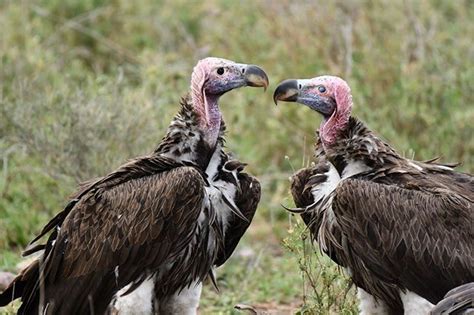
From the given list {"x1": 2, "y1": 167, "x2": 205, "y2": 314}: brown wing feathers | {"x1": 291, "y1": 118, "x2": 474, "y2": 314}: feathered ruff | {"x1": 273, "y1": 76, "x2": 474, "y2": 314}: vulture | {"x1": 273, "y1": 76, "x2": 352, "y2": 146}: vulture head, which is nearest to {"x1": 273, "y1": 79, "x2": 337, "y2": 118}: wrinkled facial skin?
{"x1": 273, "y1": 76, "x2": 352, "y2": 146}: vulture head

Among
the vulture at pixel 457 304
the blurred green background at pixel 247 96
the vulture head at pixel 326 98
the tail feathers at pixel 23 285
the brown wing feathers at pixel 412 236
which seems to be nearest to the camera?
the vulture at pixel 457 304

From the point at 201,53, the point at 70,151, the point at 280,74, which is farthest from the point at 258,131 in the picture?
the point at 70,151

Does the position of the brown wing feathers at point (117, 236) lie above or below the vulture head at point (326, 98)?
below

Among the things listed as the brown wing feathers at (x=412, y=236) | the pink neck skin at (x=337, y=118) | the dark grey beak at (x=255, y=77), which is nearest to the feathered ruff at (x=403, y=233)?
the brown wing feathers at (x=412, y=236)

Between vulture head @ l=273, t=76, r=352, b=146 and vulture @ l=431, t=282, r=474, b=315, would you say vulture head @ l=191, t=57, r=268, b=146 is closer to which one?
vulture head @ l=273, t=76, r=352, b=146

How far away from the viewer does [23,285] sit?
7.22 metres

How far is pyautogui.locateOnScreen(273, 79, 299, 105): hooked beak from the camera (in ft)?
24.0

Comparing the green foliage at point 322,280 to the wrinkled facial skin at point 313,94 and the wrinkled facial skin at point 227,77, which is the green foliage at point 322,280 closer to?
the wrinkled facial skin at point 313,94

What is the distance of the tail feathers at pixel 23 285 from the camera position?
7.19 metres

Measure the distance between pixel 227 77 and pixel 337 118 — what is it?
653 millimetres

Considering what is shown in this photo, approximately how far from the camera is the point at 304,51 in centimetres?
1150

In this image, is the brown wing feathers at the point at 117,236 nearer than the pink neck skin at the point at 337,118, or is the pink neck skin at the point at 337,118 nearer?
the brown wing feathers at the point at 117,236

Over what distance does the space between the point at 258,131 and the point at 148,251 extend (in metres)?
4.88

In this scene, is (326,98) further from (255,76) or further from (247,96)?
(247,96)
